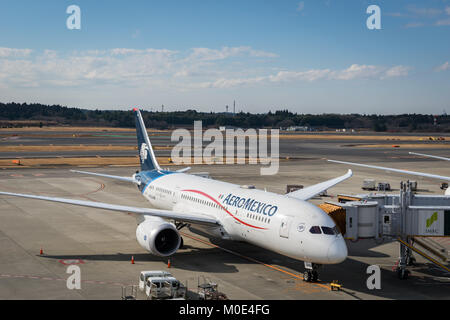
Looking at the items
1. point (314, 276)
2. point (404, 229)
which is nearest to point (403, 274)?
point (404, 229)

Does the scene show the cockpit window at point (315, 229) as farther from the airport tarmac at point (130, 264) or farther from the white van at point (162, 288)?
the white van at point (162, 288)

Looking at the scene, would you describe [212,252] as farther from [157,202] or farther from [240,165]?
[240,165]

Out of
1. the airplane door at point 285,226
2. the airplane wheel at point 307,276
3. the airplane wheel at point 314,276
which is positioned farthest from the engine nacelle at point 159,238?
the airplane wheel at point 314,276

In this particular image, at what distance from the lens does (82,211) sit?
4534 cm

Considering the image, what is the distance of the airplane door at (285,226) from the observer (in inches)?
979

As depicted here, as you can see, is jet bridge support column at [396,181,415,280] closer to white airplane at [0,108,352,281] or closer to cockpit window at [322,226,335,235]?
white airplane at [0,108,352,281]

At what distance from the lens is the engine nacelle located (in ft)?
92.5

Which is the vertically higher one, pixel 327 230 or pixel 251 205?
pixel 251 205

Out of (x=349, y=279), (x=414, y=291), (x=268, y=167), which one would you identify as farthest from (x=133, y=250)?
(x=268, y=167)

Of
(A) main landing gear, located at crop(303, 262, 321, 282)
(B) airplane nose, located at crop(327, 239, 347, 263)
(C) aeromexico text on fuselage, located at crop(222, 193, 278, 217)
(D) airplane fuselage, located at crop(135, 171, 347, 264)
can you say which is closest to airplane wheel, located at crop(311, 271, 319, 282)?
(A) main landing gear, located at crop(303, 262, 321, 282)

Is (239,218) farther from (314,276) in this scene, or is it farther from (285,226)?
(314,276)

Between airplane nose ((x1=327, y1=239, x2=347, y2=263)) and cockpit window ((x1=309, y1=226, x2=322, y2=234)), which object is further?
cockpit window ((x1=309, y1=226, x2=322, y2=234))

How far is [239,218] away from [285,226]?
409 centimetres

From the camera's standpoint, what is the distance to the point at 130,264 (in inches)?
1121
